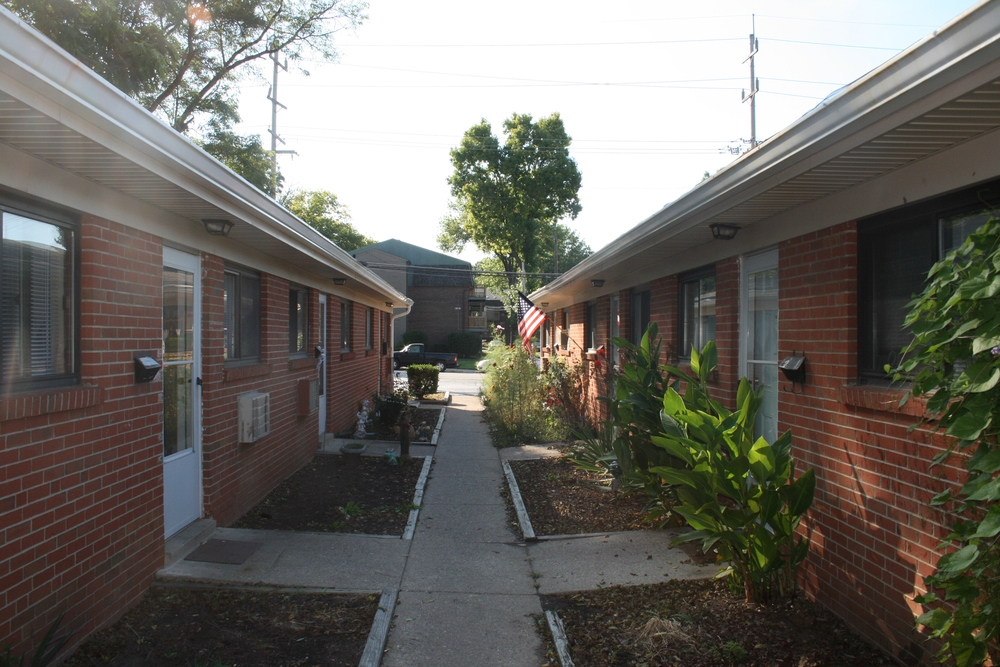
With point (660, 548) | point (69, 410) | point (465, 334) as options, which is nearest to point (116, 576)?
point (69, 410)

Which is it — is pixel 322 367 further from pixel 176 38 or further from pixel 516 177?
pixel 516 177

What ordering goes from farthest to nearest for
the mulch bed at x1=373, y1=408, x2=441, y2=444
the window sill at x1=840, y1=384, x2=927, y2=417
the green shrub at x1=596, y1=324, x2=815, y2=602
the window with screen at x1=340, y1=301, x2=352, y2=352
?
1. the window with screen at x1=340, y1=301, x2=352, y2=352
2. the mulch bed at x1=373, y1=408, x2=441, y2=444
3. the green shrub at x1=596, y1=324, x2=815, y2=602
4. the window sill at x1=840, y1=384, x2=927, y2=417

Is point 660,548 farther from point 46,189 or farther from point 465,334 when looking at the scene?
point 465,334

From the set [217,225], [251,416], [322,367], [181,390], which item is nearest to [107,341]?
[181,390]

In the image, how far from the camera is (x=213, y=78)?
16.9 metres

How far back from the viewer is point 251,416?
659 cm

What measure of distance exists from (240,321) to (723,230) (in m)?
4.69

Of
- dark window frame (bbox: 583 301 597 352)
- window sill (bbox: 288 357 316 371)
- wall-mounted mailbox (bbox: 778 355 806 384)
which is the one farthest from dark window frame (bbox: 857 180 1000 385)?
dark window frame (bbox: 583 301 597 352)

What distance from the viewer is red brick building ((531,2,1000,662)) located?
2.96 metres

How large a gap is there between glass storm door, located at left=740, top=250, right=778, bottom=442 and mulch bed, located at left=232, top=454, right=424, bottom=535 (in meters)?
3.38

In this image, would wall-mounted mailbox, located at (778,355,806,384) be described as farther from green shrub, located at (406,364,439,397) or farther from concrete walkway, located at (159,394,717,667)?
green shrub, located at (406,364,439,397)

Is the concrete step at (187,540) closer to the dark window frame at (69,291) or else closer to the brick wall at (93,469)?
the brick wall at (93,469)

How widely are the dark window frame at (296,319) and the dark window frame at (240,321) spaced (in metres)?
1.09

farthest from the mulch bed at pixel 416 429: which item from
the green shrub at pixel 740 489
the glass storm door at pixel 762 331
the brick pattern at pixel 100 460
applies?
the green shrub at pixel 740 489
